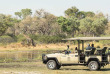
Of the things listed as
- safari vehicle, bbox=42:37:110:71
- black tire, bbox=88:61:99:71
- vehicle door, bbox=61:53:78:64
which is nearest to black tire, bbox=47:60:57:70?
safari vehicle, bbox=42:37:110:71

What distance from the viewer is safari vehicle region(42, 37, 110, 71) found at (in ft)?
68.6

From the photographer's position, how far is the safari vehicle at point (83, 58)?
2091 cm

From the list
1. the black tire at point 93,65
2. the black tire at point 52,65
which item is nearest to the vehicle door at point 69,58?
the black tire at point 52,65

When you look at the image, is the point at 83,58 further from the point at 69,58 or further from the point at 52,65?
the point at 52,65

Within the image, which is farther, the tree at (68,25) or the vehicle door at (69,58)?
the tree at (68,25)

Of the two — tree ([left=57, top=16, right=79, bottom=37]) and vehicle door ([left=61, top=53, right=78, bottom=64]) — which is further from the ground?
tree ([left=57, top=16, right=79, bottom=37])

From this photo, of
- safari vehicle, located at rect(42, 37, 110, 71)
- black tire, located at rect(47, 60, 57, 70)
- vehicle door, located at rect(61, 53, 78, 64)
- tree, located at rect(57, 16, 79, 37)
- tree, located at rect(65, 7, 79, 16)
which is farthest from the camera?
tree, located at rect(65, 7, 79, 16)

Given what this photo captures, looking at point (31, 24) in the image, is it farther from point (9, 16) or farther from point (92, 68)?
point (92, 68)

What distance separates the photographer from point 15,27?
95.4 meters

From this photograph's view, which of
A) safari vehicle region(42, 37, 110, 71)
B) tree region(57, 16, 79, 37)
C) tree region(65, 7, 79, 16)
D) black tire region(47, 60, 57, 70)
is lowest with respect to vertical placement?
black tire region(47, 60, 57, 70)

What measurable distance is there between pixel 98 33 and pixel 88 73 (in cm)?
6971

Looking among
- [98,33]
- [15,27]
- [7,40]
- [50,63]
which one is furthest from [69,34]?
[50,63]

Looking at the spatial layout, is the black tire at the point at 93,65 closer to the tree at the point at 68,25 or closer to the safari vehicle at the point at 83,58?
the safari vehicle at the point at 83,58

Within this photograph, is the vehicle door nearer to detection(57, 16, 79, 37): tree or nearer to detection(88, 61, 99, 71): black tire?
detection(88, 61, 99, 71): black tire
